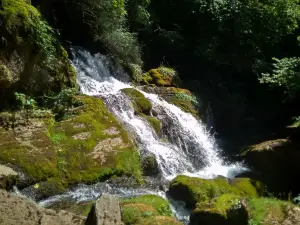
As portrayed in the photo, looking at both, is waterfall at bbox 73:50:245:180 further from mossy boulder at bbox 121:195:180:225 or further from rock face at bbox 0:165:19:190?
rock face at bbox 0:165:19:190

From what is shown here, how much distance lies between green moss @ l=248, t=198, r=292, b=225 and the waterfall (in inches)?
116

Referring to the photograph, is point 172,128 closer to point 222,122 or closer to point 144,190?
point 144,190

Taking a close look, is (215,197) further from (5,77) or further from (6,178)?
(5,77)

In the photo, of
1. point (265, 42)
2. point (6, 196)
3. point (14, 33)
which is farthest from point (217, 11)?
point (6, 196)

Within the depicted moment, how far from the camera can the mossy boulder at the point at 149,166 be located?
855cm

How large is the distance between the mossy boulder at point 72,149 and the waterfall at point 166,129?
985 mm

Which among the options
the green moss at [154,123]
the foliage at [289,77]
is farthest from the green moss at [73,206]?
the foliage at [289,77]

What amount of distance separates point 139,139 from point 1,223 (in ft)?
21.3

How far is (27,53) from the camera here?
870 centimetres

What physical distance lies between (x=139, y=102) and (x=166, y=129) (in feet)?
3.58

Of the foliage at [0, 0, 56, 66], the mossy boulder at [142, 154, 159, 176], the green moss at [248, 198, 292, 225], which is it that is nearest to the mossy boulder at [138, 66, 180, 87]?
the foliage at [0, 0, 56, 66]

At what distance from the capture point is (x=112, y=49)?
46.8ft

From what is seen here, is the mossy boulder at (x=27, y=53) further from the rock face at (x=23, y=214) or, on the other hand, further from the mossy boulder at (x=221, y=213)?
the rock face at (x=23, y=214)

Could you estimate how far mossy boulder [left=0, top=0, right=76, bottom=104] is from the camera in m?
8.16
